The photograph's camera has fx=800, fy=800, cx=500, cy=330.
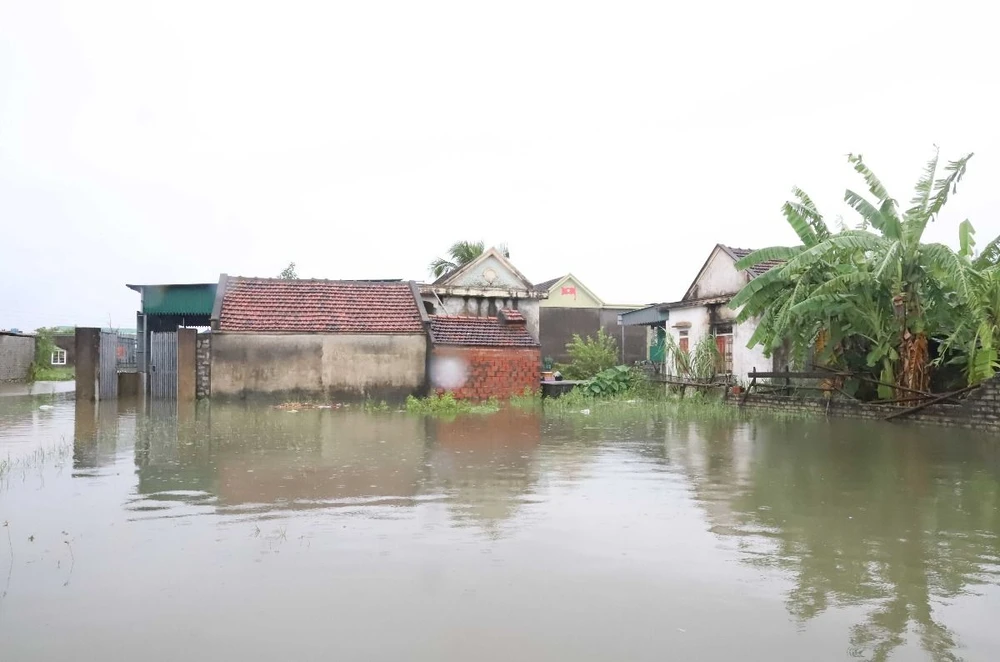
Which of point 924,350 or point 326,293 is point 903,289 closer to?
point 924,350

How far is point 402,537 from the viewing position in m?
6.20

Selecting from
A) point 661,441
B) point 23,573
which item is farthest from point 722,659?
point 661,441

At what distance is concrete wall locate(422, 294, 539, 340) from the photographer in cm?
2600

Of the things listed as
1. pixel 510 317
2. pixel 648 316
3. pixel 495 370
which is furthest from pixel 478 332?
pixel 648 316

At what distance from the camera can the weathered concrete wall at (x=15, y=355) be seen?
3291cm

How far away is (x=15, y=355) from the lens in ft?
112

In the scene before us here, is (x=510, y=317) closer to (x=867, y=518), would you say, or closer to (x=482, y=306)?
(x=482, y=306)

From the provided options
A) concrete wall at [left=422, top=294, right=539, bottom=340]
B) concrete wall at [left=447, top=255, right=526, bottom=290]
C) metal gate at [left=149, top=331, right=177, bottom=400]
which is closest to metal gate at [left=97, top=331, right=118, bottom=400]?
metal gate at [left=149, top=331, right=177, bottom=400]

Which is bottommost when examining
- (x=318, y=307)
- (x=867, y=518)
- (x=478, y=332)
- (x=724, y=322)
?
(x=867, y=518)

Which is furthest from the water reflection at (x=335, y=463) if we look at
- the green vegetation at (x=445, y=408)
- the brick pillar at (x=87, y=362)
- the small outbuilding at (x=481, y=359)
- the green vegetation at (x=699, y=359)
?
the green vegetation at (x=699, y=359)

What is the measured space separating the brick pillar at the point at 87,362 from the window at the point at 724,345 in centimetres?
1698

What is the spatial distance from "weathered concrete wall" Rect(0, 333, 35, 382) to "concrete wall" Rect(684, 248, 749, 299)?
27.6 meters

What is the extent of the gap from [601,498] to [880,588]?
314 cm

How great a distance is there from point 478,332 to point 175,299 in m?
10.4
